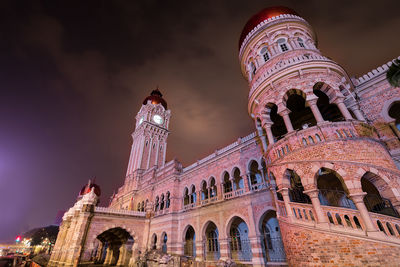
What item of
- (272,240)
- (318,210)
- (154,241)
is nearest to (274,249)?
(272,240)

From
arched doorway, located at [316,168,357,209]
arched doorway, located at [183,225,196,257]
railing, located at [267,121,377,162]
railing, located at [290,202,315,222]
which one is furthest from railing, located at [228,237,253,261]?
railing, located at [267,121,377,162]

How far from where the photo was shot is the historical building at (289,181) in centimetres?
668

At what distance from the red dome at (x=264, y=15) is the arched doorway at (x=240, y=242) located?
1618 cm

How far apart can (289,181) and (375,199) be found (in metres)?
4.84

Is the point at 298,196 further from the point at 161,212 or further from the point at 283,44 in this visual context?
the point at 161,212

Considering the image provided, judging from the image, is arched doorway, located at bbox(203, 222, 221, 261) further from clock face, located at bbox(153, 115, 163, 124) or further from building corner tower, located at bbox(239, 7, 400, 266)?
clock face, located at bbox(153, 115, 163, 124)

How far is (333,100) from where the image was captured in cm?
898

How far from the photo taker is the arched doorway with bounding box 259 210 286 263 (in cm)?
1256

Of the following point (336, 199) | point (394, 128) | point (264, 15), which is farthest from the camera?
point (264, 15)

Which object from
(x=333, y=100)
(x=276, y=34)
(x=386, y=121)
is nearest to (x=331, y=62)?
(x=333, y=100)

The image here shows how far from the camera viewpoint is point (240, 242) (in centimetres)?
1528

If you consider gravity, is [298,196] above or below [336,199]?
above

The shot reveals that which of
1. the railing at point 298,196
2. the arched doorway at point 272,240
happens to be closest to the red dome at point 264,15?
the railing at point 298,196

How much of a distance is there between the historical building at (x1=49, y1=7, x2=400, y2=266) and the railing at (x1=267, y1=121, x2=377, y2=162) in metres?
0.05
